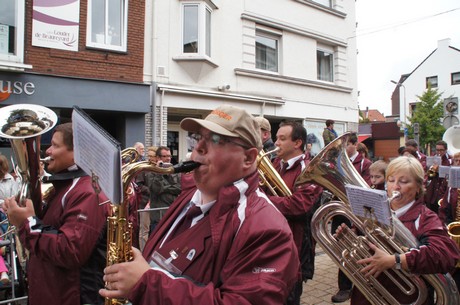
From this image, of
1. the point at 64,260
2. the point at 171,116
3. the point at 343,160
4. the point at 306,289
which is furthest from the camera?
the point at 171,116

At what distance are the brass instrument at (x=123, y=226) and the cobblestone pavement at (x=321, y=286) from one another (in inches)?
135

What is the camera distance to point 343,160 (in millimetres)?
3092

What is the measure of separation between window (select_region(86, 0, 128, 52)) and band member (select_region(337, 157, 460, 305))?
8.74 meters

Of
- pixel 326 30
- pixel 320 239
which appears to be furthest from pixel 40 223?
pixel 326 30

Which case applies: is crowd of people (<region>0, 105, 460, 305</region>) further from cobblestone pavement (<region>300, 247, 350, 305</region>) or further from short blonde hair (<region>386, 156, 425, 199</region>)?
cobblestone pavement (<region>300, 247, 350, 305</region>)

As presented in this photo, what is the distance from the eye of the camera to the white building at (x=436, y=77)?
39.0 meters

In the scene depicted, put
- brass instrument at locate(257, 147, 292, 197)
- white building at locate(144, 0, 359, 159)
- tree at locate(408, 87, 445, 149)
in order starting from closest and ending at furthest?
brass instrument at locate(257, 147, 292, 197) → white building at locate(144, 0, 359, 159) → tree at locate(408, 87, 445, 149)

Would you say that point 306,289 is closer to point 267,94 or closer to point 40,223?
point 40,223

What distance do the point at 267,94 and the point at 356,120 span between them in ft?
16.6

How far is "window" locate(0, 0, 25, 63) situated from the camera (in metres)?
8.67

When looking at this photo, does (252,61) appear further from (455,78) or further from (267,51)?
(455,78)

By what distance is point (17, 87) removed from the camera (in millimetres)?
8633

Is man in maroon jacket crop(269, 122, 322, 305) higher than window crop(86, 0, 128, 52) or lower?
lower

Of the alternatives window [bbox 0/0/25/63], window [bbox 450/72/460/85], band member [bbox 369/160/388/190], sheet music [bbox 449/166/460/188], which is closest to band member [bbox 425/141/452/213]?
sheet music [bbox 449/166/460/188]
